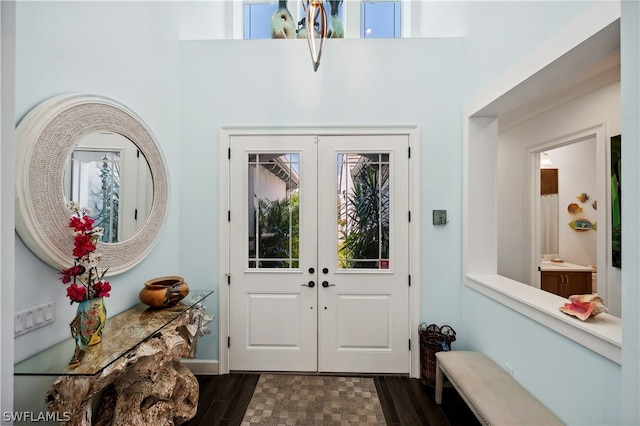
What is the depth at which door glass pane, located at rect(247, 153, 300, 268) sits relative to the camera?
2.52 metres

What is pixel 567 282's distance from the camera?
333 centimetres

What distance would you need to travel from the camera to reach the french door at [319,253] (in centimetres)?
249

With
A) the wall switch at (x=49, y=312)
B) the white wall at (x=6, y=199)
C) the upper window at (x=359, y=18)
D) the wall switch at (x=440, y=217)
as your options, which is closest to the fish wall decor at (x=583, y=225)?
the wall switch at (x=440, y=217)

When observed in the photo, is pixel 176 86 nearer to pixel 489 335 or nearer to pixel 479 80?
pixel 479 80

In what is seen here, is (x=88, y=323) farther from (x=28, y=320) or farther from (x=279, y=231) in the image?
(x=279, y=231)

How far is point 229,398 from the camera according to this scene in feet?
7.13

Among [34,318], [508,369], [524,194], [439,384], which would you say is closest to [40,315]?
[34,318]

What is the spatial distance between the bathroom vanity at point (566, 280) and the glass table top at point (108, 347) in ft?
13.2

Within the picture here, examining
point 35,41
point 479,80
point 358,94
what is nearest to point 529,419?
point 479,80

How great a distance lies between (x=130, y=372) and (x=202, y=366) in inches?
48.9

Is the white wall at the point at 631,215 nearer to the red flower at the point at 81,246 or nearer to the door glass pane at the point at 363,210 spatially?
the door glass pane at the point at 363,210

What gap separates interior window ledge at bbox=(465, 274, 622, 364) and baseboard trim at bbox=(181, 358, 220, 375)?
7.95 ft

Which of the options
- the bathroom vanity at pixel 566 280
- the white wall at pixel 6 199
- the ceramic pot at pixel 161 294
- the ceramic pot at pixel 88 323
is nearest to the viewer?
the white wall at pixel 6 199

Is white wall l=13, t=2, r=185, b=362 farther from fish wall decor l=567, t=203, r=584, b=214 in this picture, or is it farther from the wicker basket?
fish wall decor l=567, t=203, r=584, b=214
